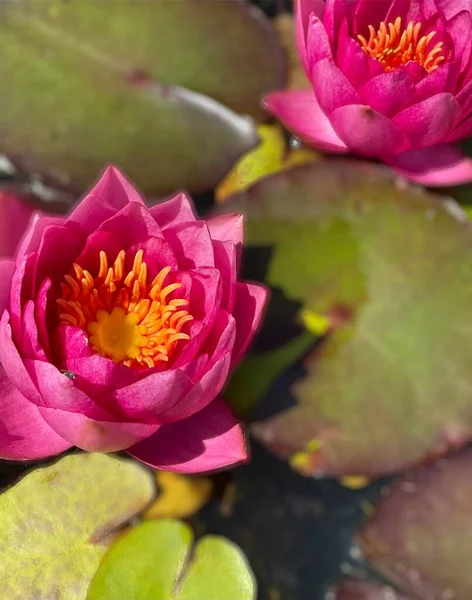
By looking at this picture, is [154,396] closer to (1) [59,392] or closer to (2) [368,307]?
(1) [59,392]

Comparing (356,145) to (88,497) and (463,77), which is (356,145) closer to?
(463,77)

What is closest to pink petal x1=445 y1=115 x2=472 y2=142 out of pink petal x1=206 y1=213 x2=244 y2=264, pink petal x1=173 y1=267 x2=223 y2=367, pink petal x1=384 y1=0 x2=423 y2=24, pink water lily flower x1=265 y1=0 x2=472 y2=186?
pink water lily flower x1=265 y1=0 x2=472 y2=186

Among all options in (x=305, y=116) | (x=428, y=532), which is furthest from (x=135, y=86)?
(x=428, y=532)

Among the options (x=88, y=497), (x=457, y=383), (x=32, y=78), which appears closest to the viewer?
(x=88, y=497)

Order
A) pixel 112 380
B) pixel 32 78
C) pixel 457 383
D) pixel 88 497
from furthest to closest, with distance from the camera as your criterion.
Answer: pixel 32 78 < pixel 457 383 < pixel 88 497 < pixel 112 380

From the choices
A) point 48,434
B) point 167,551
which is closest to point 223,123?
point 48,434

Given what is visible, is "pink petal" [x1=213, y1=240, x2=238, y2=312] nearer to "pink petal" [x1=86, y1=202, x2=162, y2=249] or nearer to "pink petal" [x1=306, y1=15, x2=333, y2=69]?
"pink petal" [x1=86, y1=202, x2=162, y2=249]

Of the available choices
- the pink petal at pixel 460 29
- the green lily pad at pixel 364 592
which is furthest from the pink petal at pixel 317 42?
the green lily pad at pixel 364 592
